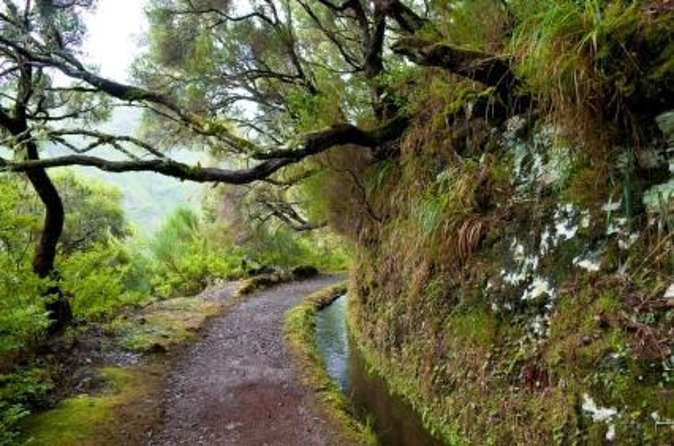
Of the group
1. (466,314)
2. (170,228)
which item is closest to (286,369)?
(466,314)

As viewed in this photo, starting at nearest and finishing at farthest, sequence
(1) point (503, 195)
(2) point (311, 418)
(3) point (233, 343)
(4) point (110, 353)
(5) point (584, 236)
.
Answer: (5) point (584, 236)
(1) point (503, 195)
(2) point (311, 418)
(4) point (110, 353)
(3) point (233, 343)

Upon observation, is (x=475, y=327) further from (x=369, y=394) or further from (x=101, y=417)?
(x=101, y=417)

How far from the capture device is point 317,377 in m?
7.91

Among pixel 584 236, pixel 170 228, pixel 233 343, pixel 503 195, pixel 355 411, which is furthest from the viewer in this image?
pixel 170 228

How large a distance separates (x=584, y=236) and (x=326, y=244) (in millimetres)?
18280

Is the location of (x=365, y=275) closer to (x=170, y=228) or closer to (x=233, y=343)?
(x=233, y=343)

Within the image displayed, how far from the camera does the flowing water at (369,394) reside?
19.8 feet

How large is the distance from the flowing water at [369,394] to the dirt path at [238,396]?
0.70m

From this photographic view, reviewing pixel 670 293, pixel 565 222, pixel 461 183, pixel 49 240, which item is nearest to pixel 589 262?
pixel 565 222

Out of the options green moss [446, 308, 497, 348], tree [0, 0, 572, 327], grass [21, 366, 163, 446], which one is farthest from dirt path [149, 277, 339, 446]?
tree [0, 0, 572, 327]

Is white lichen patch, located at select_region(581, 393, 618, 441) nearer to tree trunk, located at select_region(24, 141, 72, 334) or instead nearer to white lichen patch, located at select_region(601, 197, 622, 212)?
white lichen patch, located at select_region(601, 197, 622, 212)

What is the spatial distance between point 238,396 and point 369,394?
1692 mm

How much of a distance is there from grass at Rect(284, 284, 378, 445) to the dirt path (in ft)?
0.59

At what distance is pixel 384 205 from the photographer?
815cm
